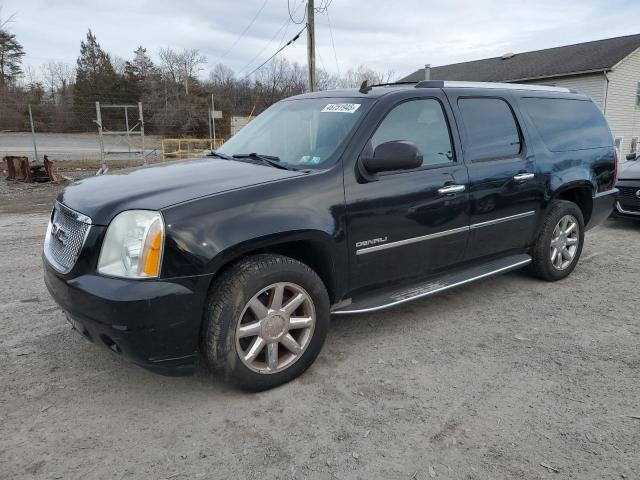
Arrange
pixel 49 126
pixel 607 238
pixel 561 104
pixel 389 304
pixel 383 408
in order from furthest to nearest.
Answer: pixel 49 126
pixel 607 238
pixel 561 104
pixel 389 304
pixel 383 408

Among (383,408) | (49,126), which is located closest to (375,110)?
(383,408)

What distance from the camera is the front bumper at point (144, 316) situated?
8.36 feet

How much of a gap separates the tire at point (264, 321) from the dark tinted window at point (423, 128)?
1267 mm

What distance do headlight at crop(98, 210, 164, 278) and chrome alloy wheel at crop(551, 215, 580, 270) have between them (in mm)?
3943

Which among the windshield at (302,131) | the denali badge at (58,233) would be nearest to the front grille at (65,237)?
the denali badge at (58,233)

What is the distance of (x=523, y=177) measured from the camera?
440 cm

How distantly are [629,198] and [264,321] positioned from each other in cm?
722

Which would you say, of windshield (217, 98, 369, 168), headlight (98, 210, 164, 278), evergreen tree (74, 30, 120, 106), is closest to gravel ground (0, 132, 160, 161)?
evergreen tree (74, 30, 120, 106)

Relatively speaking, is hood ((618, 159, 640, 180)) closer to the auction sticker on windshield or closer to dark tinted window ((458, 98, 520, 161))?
dark tinted window ((458, 98, 520, 161))

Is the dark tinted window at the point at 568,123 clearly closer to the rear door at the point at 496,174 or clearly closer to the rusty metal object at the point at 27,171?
the rear door at the point at 496,174

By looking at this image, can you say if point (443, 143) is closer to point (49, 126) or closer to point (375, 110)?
point (375, 110)

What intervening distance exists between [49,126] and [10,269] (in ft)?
85.1

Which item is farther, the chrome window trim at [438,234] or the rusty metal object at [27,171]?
the rusty metal object at [27,171]

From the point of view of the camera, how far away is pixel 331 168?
326 centimetres
